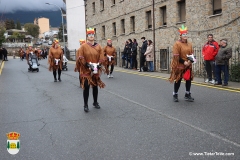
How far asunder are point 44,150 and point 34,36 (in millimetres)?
155103

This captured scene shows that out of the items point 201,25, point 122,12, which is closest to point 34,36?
point 122,12

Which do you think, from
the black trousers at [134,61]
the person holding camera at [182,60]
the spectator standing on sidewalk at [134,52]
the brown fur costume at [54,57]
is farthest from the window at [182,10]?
the person holding camera at [182,60]

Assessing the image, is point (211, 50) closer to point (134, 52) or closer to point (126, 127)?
point (126, 127)

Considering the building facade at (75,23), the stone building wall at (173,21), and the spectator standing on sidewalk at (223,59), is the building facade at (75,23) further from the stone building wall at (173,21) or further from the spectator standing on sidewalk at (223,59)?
the spectator standing on sidewalk at (223,59)

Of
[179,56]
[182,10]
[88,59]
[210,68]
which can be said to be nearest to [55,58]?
[210,68]

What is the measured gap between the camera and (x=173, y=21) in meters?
19.7

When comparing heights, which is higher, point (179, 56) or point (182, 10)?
point (182, 10)

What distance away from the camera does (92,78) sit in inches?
309

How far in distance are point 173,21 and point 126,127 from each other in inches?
578

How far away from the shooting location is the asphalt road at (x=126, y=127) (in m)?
4.74

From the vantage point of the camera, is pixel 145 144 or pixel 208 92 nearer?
pixel 145 144

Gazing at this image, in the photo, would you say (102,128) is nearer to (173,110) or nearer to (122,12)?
(173,110)

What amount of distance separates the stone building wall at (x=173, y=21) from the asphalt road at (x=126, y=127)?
6.07 metres

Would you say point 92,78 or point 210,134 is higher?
point 92,78
